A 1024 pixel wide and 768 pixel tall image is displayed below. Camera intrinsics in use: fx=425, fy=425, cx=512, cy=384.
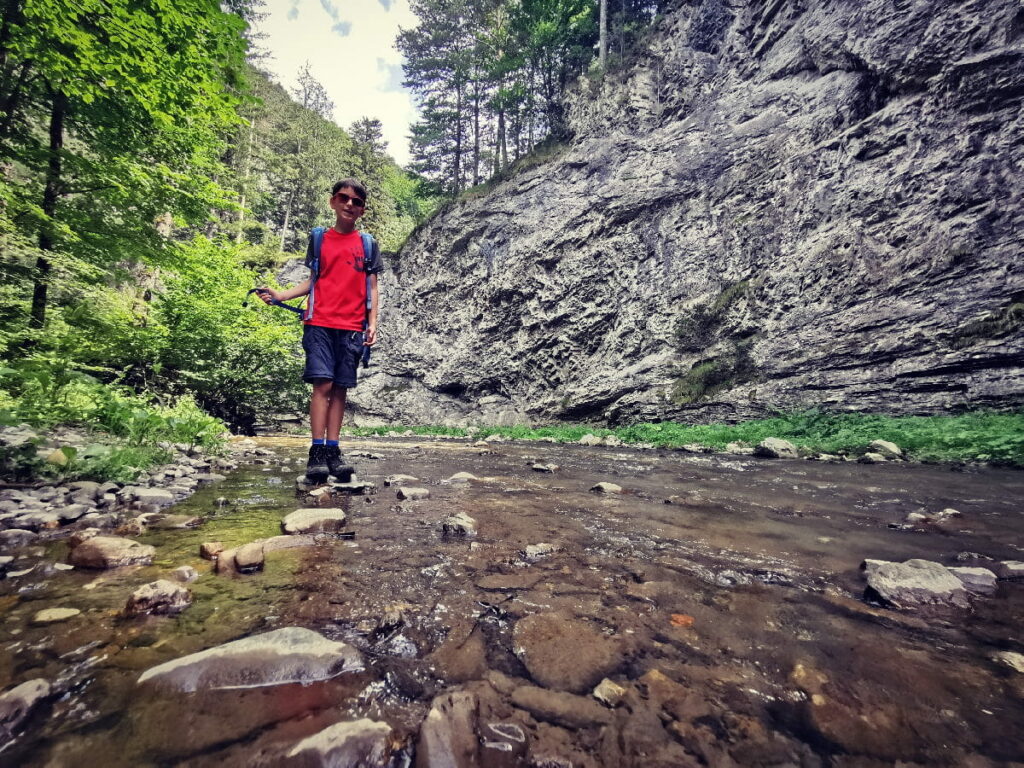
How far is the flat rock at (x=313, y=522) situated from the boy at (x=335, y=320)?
4.41 ft

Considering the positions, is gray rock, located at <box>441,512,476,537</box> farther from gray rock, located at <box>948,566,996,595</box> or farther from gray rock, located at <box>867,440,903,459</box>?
gray rock, located at <box>867,440,903,459</box>

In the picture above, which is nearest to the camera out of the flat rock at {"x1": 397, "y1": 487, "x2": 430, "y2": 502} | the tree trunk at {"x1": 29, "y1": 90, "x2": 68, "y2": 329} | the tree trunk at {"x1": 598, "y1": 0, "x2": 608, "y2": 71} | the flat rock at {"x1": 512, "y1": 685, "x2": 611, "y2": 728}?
the flat rock at {"x1": 512, "y1": 685, "x2": 611, "y2": 728}

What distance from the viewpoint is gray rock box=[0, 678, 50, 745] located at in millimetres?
817

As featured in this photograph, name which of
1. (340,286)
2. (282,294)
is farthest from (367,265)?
(282,294)

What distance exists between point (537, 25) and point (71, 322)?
27.0 metres

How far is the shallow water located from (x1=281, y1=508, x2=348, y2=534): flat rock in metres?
0.11

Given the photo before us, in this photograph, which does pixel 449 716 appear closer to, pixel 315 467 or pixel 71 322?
pixel 315 467

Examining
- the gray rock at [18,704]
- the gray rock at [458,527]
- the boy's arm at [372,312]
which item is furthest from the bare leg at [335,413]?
the gray rock at [18,704]

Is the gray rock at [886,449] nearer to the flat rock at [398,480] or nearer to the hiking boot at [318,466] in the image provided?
the flat rock at [398,480]

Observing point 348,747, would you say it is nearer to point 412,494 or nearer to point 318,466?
point 412,494

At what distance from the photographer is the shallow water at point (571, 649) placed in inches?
34.3

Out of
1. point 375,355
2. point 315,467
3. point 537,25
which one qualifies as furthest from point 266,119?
point 315,467

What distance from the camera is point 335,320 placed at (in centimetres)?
388

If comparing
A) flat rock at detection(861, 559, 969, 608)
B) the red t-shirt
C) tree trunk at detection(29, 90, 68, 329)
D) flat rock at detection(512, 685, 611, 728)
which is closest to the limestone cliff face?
flat rock at detection(861, 559, 969, 608)
